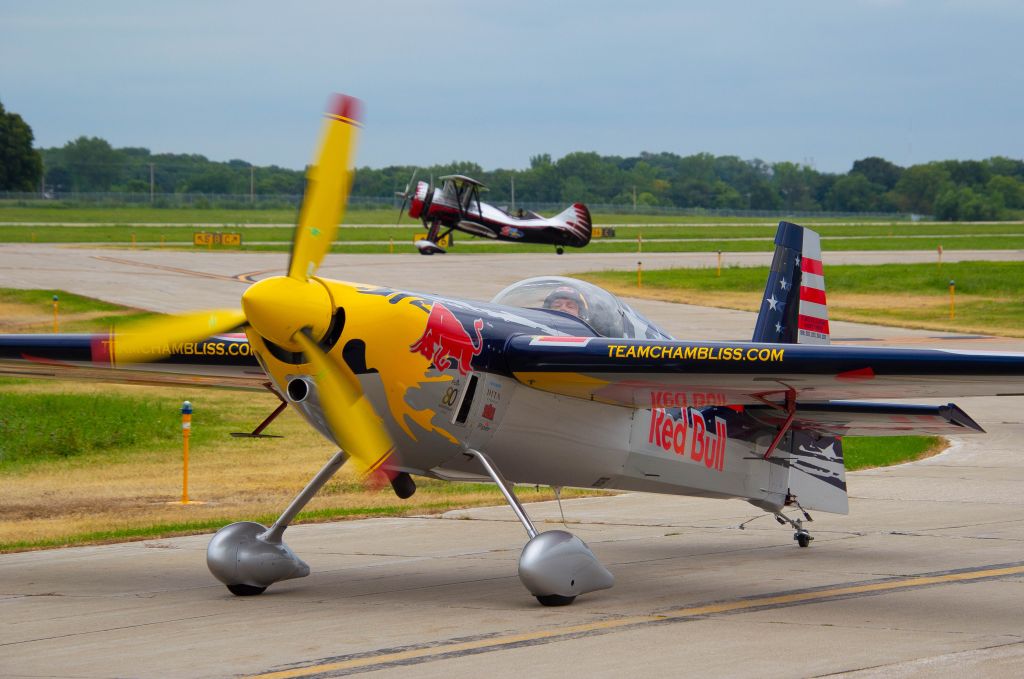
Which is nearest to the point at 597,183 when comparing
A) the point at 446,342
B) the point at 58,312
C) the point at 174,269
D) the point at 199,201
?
the point at 199,201

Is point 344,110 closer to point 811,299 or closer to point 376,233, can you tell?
point 811,299

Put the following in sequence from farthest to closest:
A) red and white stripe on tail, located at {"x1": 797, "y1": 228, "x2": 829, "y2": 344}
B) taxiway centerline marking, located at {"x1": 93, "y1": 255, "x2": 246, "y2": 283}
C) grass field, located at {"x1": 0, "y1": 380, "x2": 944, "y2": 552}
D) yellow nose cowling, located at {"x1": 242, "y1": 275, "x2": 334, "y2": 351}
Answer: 1. taxiway centerline marking, located at {"x1": 93, "y1": 255, "x2": 246, "y2": 283}
2. grass field, located at {"x1": 0, "y1": 380, "x2": 944, "y2": 552}
3. red and white stripe on tail, located at {"x1": 797, "y1": 228, "x2": 829, "y2": 344}
4. yellow nose cowling, located at {"x1": 242, "y1": 275, "x2": 334, "y2": 351}

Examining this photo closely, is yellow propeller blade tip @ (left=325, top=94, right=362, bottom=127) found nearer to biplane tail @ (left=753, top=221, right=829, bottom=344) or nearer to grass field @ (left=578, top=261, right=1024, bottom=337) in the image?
biplane tail @ (left=753, top=221, right=829, bottom=344)

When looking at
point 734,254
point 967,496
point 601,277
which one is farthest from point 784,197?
point 967,496

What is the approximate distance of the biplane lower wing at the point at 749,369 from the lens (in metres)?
9.64

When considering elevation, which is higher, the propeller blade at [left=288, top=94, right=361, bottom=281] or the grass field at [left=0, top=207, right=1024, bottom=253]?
the propeller blade at [left=288, top=94, right=361, bottom=281]

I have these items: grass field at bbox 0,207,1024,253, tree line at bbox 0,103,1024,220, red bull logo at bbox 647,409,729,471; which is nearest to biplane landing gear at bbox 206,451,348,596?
red bull logo at bbox 647,409,729,471

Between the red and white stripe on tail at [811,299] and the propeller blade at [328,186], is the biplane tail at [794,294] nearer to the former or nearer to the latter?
the red and white stripe on tail at [811,299]

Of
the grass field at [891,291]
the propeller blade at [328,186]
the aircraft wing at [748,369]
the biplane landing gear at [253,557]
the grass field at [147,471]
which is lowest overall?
the grass field at [147,471]

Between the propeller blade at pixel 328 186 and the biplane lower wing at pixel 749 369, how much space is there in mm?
1740

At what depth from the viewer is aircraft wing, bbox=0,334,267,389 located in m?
11.9

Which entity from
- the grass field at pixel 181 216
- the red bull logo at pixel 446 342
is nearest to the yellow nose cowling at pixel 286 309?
the red bull logo at pixel 446 342

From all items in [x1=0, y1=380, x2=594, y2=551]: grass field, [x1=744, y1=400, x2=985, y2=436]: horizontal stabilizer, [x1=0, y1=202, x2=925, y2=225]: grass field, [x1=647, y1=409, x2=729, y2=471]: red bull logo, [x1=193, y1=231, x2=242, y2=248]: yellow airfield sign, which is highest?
[x1=744, y1=400, x2=985, y2=436]: horizontal stabilizer

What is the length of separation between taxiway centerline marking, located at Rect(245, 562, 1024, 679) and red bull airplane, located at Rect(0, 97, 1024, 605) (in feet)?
2.36
